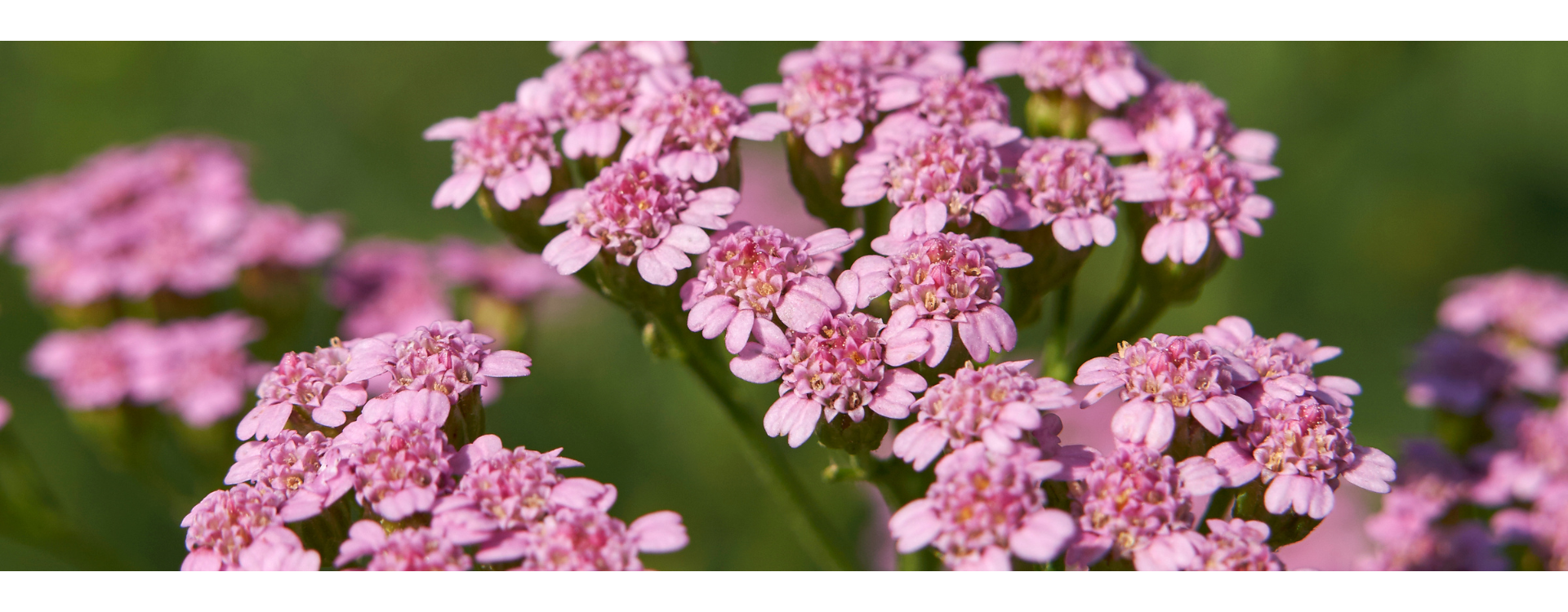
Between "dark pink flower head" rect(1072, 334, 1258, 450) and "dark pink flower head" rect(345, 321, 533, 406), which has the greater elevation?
"dark pink flower head" rect(345, 321, 533, 406)

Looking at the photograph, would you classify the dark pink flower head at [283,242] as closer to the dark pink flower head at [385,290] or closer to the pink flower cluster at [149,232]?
the pink flower cluster at [149,232]

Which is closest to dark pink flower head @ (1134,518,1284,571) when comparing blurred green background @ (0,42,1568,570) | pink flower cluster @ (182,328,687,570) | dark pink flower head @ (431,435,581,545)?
pink flower cluster @ (182,328,687,570)

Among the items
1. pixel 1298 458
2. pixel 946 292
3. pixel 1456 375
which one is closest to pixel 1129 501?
pixel 1298 458

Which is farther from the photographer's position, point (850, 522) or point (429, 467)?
point (850, 522)

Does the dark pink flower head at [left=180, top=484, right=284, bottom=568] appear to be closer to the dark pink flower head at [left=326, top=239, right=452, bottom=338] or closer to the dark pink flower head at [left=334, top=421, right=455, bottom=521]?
the dark pink flower head at [left=334, top=421, right=455, bottom=521]
